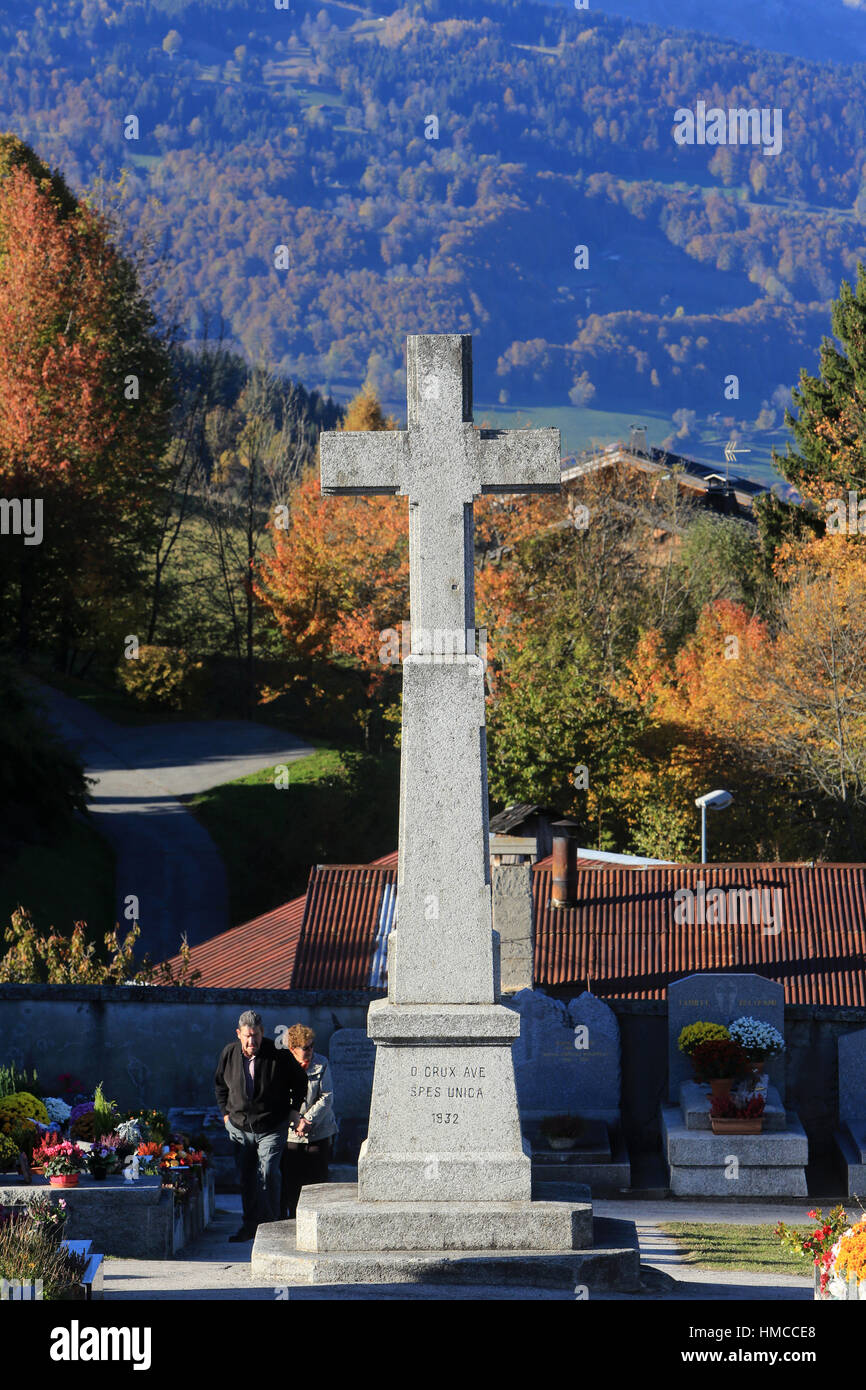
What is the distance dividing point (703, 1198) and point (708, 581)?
35942 millimetres

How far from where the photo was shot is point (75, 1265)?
25.1 ft

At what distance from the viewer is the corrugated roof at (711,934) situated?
16.9 metres

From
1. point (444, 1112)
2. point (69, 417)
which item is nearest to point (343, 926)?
point (444, 1112)

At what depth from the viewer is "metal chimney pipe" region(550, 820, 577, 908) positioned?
18.2m

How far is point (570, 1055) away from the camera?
601 inches

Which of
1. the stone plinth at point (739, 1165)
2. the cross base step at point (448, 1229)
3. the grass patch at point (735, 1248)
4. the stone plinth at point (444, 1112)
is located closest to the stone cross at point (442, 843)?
the stone plinth at point (444, 1112)

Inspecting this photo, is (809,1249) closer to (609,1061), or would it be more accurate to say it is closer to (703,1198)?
(703,1198)

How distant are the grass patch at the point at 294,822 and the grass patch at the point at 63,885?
266cm

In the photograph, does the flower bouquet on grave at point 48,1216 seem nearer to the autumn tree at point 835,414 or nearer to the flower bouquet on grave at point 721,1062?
the flower bouquet on grave at point 721,1062

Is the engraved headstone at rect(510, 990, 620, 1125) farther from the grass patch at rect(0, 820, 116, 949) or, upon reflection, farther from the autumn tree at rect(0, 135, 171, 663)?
the autumn tree at rect(0, 135, 171, 663)

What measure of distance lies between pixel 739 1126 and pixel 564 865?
5213 millimetres

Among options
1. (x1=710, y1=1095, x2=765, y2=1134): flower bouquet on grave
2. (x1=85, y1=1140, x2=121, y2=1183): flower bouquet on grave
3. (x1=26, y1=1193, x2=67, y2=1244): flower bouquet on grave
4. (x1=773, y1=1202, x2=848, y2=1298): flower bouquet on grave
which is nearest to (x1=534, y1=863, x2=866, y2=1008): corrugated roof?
(x1=710, y1=1095, x2=765, y2=1134): flower bouquet on grave

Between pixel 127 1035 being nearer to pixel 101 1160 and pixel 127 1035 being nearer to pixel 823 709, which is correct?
pixel 101 1160
